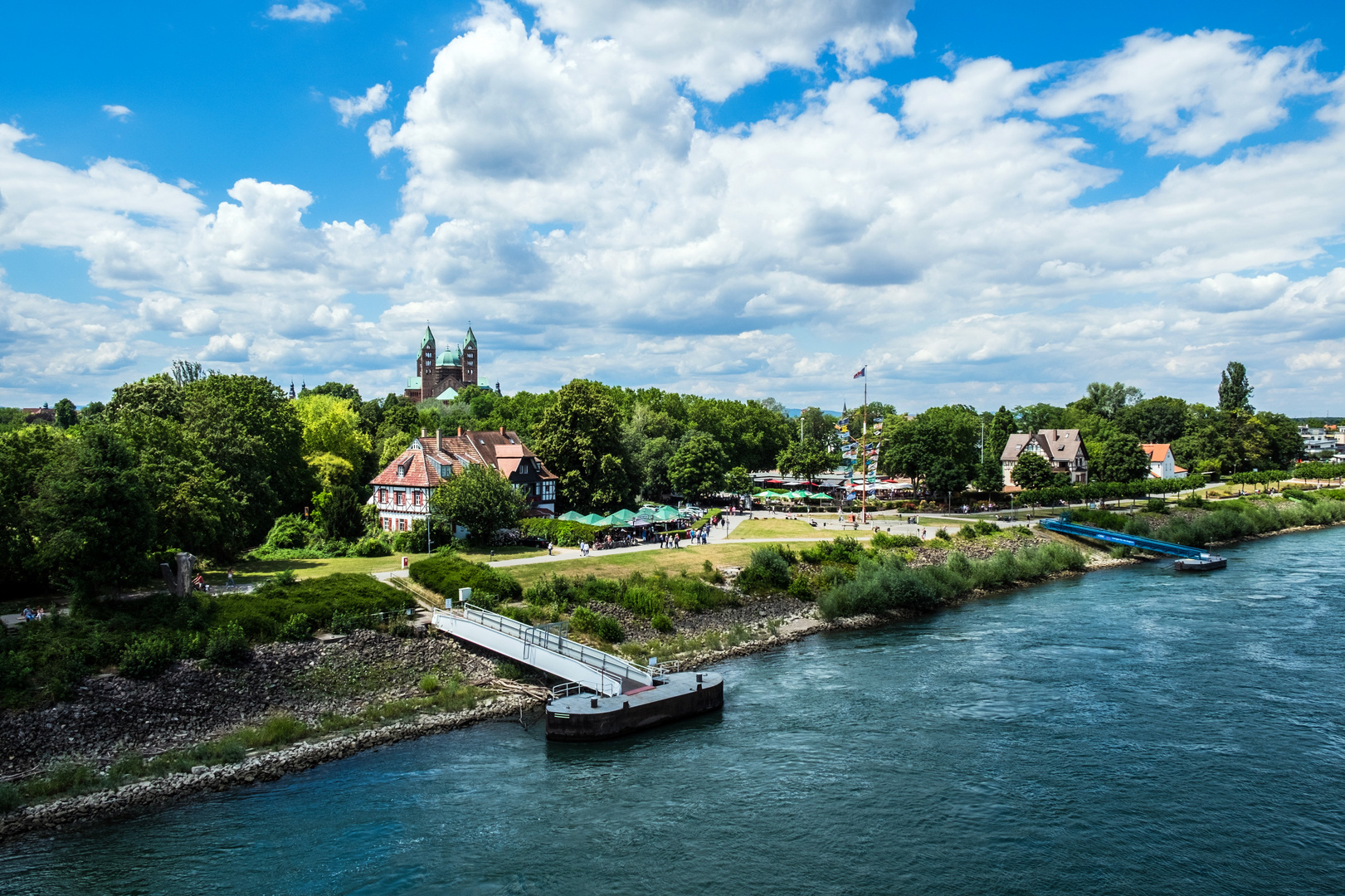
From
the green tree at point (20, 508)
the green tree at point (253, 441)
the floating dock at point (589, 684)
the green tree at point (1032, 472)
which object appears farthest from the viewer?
the green tree at point (1032, 472)

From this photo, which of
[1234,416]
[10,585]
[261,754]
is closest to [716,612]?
[261,754]

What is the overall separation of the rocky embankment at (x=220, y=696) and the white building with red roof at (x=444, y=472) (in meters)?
21.3

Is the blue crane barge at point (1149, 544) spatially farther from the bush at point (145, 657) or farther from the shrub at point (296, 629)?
the bush at point (145, 657)

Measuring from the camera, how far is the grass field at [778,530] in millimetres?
57875

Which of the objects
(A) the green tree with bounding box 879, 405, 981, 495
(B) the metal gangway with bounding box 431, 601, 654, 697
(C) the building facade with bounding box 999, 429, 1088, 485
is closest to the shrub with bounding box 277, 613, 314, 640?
(B) the metal gangway with bounding box 431, 601, 654, 697

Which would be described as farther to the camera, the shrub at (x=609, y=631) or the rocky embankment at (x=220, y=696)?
the shrub at (x=609, y=631)

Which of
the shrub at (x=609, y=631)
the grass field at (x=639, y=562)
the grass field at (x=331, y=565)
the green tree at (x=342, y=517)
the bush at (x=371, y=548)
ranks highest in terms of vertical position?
the green tree at (x=342, y=517)

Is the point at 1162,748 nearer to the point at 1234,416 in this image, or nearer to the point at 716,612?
the point at 716,612

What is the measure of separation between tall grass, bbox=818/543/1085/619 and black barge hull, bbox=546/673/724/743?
15256 mm

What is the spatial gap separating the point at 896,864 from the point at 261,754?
18560mm

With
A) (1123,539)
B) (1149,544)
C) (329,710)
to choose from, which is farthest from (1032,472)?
(329,710)

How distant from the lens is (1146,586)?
5009 centimetres

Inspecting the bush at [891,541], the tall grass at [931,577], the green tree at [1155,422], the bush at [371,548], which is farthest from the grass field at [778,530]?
the green tree at [1155,422]

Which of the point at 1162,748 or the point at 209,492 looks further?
the point at 209,492
